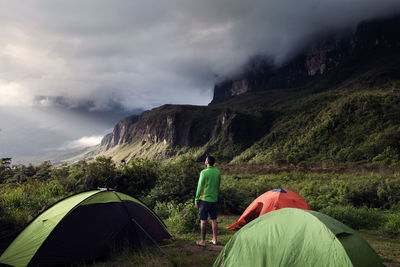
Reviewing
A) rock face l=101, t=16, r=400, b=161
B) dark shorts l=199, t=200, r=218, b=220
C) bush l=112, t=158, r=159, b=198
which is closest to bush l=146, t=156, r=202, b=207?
bush l=112, t=158, r=159, b=198

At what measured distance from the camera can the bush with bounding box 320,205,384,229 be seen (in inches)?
320

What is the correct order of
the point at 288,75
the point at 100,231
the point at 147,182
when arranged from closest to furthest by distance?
the point at 100,231
the point at 147,182
the point at 288,75

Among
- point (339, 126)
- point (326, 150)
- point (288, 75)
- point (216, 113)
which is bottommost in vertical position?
point (326, 150)

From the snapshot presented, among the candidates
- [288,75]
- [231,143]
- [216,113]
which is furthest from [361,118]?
[288,75]

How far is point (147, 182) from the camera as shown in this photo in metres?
13.1

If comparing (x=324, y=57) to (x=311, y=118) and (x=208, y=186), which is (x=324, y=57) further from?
(x=208, y=186)

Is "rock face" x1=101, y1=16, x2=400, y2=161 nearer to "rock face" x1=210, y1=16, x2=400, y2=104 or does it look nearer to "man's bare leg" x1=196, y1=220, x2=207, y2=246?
"rock face" x1=210, y1=16, x2=400, y2=104

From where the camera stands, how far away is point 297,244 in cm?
339

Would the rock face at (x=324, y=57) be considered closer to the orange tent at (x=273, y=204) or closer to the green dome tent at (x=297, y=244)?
the orange tent at (x=273, y=204)

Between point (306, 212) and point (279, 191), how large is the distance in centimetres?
468

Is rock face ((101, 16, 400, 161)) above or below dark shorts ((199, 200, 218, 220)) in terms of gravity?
above

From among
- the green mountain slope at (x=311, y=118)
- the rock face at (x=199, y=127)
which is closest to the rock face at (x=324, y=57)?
the green mountain slope at (x=311, y=118)

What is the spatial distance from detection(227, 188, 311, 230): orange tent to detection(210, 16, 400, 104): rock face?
131 m

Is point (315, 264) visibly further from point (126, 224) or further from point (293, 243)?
point (126, 224)
